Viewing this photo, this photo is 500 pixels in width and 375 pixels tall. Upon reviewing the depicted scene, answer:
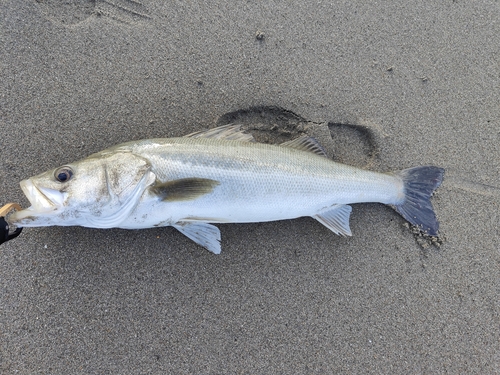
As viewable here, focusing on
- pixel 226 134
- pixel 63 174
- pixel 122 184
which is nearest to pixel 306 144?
pixel 226 134

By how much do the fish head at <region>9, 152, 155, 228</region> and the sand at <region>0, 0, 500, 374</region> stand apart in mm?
516

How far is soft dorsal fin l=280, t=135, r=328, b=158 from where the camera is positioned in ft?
8.36

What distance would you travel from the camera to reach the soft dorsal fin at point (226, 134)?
8.00 feet

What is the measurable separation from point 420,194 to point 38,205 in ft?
10.0

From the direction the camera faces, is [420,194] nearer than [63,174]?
No

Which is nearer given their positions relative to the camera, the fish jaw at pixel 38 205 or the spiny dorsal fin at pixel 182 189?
the fish jaw at pixel 38 205

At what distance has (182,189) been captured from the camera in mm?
2127

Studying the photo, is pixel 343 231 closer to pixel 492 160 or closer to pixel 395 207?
pixel 395 207

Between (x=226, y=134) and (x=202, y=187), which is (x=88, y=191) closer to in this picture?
(x=202, y=187)

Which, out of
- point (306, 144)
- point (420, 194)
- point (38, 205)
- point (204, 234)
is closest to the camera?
point (38, 205)

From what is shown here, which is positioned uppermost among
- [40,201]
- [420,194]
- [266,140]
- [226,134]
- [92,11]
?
[92,11]

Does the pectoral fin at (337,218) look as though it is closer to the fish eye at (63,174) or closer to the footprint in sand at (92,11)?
the fish eye at (63,174)

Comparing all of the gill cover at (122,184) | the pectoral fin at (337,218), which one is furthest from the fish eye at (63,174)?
the pectoral fin at (337,218)

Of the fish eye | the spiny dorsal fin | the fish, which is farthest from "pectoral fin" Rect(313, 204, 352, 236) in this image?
the fish eye
